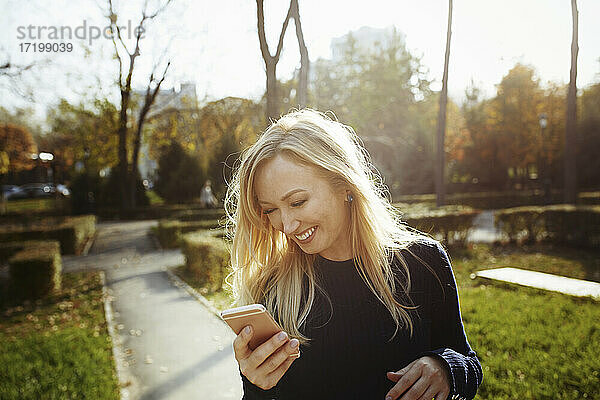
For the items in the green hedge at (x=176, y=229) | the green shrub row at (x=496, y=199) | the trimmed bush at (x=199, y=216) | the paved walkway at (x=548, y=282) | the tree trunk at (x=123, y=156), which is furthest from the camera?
the green shrub row at (x=496, y=199)

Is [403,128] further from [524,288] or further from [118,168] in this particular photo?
[524,288]

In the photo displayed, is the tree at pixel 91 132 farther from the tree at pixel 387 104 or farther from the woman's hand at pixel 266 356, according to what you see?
the woman's hand at pixel 266 356

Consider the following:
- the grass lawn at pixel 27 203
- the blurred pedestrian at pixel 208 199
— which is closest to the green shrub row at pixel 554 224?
the blurred pedestrian at pixel 208 199

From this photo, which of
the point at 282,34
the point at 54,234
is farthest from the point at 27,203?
the point at 282,34

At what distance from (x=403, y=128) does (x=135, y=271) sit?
1279 centimetres

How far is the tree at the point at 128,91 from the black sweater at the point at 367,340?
11.1ft

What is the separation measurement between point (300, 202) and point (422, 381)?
563 mm

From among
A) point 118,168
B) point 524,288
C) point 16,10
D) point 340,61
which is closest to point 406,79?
point 340,61

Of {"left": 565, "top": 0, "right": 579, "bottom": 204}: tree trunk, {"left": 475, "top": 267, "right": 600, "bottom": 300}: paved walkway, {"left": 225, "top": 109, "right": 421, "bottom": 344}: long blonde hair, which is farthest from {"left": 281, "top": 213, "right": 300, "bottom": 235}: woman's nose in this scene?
{"left": 565, "top": 0, "right": 579, "bottom": 204}: tree trunk

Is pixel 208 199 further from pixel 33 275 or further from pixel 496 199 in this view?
pixel 496 199

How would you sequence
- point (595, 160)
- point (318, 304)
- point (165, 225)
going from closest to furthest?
point (318, 304)
point (165, 225)
point (595, 160)

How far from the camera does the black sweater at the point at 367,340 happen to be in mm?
1331

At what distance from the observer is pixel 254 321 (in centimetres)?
101

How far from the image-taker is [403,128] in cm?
1822
